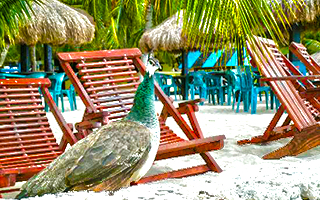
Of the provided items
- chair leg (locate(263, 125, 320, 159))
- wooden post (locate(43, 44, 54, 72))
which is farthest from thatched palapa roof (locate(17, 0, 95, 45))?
chair leg (locate(263, 125, 320, 159))

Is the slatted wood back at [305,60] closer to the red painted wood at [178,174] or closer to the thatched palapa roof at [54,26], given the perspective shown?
the red painted wood at [178,174]

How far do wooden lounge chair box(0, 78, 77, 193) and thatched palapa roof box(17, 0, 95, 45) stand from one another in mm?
5989

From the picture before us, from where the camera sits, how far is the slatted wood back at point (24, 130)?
11.5 feet

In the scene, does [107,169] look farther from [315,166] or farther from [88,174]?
[315,166]

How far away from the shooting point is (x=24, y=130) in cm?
377

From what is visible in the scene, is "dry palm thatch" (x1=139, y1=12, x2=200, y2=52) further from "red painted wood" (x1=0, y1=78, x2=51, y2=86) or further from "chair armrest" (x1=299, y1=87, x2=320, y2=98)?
"red painted wood" (x1=0, y1=78, x2=51, y2=86)

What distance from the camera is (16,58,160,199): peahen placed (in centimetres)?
223

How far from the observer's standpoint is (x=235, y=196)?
2.54 metres

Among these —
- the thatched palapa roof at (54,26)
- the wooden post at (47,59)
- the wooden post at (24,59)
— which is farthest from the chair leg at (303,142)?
the wooden post at (47,59)

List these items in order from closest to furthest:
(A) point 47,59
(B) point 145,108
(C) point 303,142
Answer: (B) point 145,108, (C) point 303,142, (A) point 47,59

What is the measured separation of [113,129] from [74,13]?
8857 mm

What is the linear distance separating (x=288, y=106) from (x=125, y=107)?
1437mm

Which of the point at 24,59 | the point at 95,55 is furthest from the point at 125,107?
the point at 24,59

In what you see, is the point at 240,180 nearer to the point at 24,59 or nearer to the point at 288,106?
the point at 288,106
